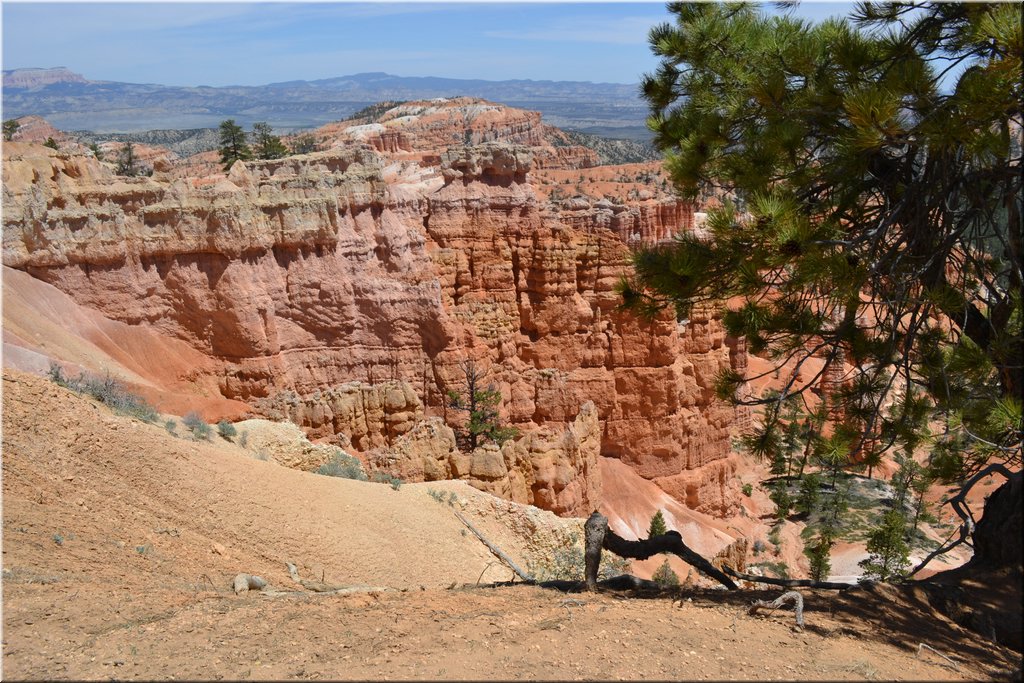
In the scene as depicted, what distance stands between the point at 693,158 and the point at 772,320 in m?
1.89

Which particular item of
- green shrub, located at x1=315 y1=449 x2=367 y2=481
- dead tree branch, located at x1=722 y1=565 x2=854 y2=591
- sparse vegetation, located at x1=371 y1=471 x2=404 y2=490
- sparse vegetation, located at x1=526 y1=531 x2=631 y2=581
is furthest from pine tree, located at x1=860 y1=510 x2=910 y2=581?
dead tree branch, located at x1=722 y1=565 x2=854 y2=591

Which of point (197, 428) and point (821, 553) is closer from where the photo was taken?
point (197, 428)

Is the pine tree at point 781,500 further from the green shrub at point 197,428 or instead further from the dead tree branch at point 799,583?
the dead tree branch at point 799,583

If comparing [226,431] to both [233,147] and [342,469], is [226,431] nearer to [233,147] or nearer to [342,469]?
[342,469]

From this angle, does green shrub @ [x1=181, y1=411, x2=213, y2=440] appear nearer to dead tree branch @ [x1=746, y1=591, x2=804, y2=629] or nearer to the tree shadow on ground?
the tree shadow on ground

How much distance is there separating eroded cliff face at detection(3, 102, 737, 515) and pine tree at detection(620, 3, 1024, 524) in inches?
407

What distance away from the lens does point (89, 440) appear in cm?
1022

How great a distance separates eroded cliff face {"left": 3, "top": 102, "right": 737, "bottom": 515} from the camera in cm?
2011

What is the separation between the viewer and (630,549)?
332 inches

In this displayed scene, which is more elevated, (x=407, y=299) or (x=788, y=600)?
(x=788, y=600)

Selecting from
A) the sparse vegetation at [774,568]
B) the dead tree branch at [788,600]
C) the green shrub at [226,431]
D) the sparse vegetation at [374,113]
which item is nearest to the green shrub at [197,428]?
the green shrub at [226,431]

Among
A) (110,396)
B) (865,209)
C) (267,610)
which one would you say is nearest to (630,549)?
(267,610)

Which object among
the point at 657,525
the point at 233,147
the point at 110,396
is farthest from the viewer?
the point at 233,147

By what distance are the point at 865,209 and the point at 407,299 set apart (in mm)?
17448
